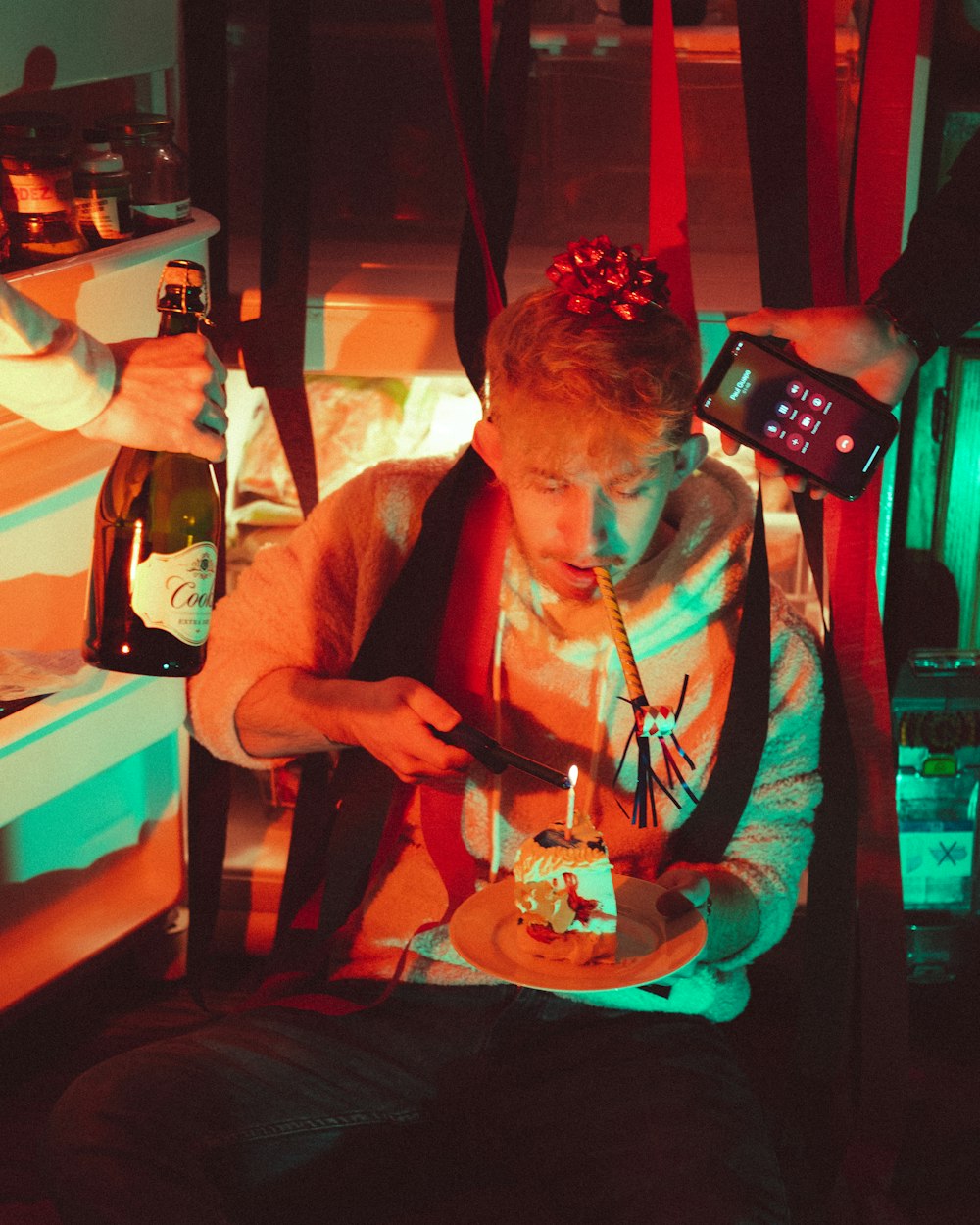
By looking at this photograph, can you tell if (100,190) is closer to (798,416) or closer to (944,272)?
(798,416)

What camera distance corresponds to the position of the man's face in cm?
136

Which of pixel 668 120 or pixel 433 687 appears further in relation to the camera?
pixel 433 687

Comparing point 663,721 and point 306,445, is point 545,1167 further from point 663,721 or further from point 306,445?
point 306,445

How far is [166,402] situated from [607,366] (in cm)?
46

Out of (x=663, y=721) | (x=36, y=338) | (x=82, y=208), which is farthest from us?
(x=82, y=208)

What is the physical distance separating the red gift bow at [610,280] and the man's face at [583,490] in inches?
4.9

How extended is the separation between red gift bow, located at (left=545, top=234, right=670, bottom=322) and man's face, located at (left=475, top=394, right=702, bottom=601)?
0.40 feet

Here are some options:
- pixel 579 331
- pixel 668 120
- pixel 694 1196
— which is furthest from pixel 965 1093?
pixel 668 120

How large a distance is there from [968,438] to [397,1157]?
3.92 feet

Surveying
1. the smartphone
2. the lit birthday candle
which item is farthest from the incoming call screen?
the lit birthday candle

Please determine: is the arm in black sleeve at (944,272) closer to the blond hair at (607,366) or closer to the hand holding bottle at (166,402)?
the blond hair at (607,366)

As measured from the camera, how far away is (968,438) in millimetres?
1828

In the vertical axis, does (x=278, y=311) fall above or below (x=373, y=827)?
above

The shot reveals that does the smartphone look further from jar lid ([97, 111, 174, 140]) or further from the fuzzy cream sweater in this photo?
jar lid ([97, 111, 174, 140])
